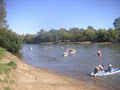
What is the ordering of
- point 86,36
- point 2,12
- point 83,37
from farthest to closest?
point 83,37, point 86,36, point 2,12

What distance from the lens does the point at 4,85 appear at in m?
12.9

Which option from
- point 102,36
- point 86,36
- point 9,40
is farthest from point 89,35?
point 9,40

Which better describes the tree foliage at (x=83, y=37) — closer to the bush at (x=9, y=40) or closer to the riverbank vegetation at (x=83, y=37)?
the riverbank vegetation at (x=83, y=37)

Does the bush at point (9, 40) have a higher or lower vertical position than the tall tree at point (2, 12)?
lower

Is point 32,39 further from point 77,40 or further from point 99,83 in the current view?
point 99,83

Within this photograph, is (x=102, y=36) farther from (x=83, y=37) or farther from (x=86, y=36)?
(x=83, y=37)

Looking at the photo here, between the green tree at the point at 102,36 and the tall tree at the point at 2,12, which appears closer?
the tall tree at the point at 2,12

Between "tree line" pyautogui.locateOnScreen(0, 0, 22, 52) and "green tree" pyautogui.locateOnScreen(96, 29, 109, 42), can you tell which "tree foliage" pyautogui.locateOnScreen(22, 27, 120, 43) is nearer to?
"green tree" pyautogui.locateOnScreen(96, 29, 109, 42)

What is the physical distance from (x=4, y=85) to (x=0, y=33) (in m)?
46.2

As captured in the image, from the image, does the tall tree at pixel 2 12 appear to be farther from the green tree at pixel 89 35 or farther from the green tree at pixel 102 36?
the green tree at pixel 89 35

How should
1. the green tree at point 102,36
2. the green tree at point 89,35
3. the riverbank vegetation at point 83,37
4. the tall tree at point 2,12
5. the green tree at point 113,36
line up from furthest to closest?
the green tree at point 89,35 < the green tree at point 102,36 < the riverbank vegetation at point 83,37 < the green tree at point 113,36 < the tall tree at point 2,12

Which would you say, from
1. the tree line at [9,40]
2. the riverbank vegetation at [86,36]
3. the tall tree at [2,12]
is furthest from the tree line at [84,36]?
the tall tree at [2,12]

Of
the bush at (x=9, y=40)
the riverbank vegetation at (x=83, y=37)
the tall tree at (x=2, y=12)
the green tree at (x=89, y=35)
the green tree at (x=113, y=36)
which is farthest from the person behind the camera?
the green tree at (x=89, y=35)

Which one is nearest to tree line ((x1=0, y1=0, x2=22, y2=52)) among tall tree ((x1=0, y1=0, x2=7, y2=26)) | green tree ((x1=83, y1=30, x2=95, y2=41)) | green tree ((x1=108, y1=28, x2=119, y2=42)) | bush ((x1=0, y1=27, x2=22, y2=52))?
bush ((x1=0, y1=27, x2=22, y2=52))
